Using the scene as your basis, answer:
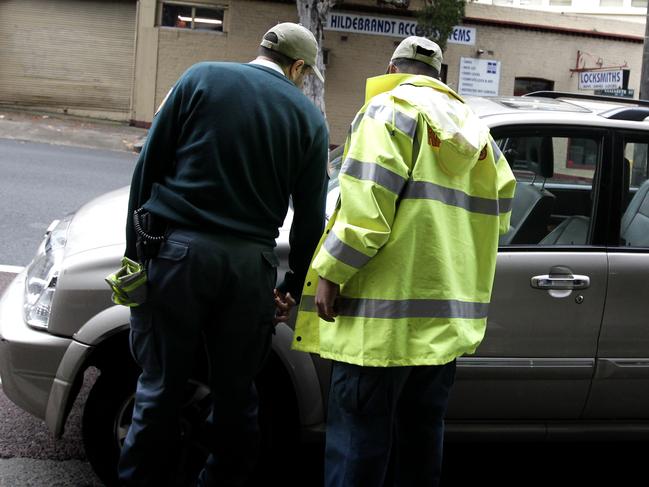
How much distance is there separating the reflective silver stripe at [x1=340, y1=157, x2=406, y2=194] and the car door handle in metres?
1.16

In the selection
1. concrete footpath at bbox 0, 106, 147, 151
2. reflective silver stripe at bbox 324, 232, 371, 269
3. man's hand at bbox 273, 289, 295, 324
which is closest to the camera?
reflective silver stripe at bbox 324, 232, 371, 269

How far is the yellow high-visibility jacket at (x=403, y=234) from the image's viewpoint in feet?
8.71

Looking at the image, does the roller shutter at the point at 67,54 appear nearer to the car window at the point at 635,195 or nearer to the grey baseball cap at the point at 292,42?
the car window at the point at 635,195

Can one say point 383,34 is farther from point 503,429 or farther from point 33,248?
point 503,429

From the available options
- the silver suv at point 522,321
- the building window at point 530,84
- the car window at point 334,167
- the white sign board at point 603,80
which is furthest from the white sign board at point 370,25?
the silver suv at point 522,321

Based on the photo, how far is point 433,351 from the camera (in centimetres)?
279

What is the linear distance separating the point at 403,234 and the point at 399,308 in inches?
9.4

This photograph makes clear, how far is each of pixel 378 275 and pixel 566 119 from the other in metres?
1.49

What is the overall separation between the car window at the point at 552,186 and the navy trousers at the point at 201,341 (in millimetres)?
1285

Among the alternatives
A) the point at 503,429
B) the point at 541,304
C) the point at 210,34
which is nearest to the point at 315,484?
the point at 503,429

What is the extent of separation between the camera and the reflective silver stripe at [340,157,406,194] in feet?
8.68

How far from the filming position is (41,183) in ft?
37.3

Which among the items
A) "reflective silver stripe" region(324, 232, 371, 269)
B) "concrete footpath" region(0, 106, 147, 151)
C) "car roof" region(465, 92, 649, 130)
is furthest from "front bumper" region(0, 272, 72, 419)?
"concrete footpath" region(0, 106, 147, 151)

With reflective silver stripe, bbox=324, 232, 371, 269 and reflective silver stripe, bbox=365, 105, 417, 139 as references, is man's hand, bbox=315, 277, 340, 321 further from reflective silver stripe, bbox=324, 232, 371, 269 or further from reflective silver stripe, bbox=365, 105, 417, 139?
reflective silver stripe, bbox=365, 105, 417, 139
